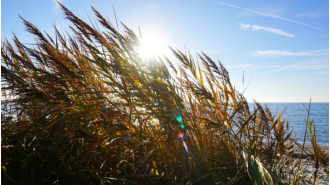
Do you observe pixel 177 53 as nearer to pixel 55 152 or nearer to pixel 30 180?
pixel 55 152

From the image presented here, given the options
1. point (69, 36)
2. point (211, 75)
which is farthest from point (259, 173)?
point (69, 36)

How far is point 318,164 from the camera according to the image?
2139 millimetres

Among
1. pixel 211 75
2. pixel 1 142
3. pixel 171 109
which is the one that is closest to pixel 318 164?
pixel 211 75

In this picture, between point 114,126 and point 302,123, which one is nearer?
point 114,126

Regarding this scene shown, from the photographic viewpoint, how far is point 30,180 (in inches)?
50.9

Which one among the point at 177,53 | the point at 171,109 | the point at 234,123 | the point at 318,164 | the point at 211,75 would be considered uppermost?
the point at 177,53

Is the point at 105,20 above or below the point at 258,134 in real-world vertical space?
above

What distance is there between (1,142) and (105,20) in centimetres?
111

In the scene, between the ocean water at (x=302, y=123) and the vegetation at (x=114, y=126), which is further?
the ocean water at (x=302, y=123)

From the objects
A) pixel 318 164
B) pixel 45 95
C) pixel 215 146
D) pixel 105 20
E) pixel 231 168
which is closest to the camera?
pixel 45 95

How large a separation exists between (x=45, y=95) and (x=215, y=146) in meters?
1.45

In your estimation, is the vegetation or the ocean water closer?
the vegetation

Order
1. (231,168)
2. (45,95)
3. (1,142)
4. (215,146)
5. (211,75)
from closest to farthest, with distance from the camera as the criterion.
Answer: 1. (1,142)
2. (45,95)
3. (231,168)
4. (215,146)
5. (211,75)

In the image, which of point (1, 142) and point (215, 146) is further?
point (215, 146)
